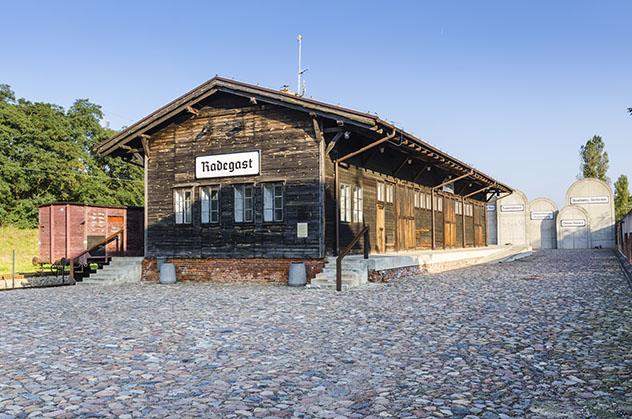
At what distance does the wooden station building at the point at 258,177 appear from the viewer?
47.2 feet

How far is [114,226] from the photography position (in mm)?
19484

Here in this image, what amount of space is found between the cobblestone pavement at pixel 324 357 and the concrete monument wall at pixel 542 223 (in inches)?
1287

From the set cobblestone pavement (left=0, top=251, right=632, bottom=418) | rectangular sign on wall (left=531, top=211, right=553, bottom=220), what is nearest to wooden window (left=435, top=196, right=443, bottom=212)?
cobblestone pavement (left=0, top=251, right=632, bottom=418)

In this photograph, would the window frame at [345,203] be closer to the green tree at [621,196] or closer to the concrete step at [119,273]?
the concrete step at [119,273]

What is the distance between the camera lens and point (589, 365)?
5.41m

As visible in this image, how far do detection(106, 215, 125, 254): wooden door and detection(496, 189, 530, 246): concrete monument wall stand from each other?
29.7m

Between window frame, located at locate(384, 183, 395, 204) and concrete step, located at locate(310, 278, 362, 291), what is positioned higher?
window frame, located at locate(384, 183, 395, 204)

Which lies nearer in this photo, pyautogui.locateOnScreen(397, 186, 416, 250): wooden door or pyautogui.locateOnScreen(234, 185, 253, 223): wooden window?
pyautogui.locateOnScreen(234, 185, 253, 223): wooden window

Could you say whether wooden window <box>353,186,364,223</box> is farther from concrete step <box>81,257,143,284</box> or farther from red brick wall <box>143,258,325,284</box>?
concrete step <box>81,257,143,284</box>

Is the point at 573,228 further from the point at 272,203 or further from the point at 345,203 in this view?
the point at 272,203

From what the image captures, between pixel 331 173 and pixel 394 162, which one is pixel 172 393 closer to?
pixel 331 173

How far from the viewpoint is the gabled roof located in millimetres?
13430

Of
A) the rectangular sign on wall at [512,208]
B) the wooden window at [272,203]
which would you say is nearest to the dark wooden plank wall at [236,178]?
the wooden window at [272,203]

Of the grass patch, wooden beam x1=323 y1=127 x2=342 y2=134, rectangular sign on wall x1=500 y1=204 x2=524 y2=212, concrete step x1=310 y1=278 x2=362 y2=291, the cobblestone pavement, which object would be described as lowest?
the cobblestone pavement
